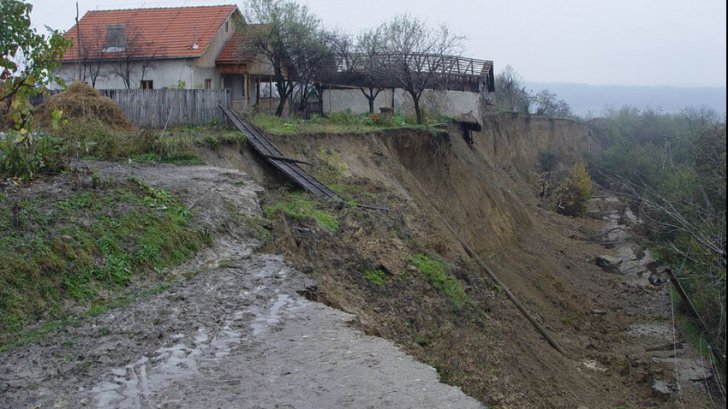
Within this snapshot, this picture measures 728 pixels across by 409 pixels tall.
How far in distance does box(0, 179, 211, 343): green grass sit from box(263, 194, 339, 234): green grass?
2.22m

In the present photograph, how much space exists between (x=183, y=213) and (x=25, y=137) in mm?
2748

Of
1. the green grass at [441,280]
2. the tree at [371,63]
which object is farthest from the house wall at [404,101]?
the green grass at [441,280]

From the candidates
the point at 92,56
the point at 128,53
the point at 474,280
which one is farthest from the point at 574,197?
the point at 92,56

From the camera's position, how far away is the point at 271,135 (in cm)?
2130

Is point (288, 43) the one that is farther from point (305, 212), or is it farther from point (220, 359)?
point (220, 359)

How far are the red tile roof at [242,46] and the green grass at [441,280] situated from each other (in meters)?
16.6

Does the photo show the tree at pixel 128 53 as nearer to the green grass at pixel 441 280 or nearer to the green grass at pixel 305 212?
the green grass at pixel 305 212

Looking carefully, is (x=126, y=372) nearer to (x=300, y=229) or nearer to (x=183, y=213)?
(x=183, y=213)

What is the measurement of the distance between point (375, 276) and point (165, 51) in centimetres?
2015

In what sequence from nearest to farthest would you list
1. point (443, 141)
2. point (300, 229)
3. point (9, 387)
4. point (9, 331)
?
point (9, 387), point (9, 331), point (300, 229), point (443, 141)

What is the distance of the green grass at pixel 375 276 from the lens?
541 inches

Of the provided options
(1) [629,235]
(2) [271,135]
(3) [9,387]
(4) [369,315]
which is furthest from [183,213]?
(1) [629,235]

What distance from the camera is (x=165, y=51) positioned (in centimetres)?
3105

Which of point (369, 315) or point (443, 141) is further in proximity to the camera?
point (443, 141)
